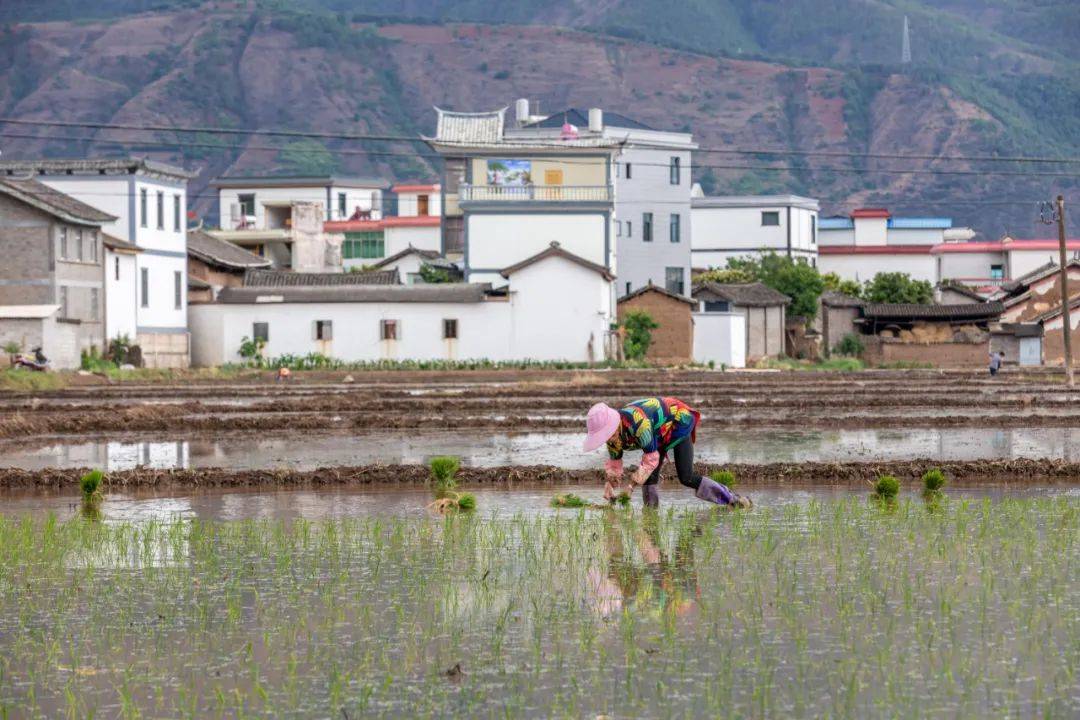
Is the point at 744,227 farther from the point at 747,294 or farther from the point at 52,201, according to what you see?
the point at 52,201

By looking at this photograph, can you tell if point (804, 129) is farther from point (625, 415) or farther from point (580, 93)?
point (625, 415)

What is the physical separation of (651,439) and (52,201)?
38567mm

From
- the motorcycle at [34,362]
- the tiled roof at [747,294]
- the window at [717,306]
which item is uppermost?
the tiled roof at [747,294]

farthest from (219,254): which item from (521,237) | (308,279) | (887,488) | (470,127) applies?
(887,488)

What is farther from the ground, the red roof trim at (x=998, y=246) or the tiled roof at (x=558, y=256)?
the red roof trim at (x=998, y=246)

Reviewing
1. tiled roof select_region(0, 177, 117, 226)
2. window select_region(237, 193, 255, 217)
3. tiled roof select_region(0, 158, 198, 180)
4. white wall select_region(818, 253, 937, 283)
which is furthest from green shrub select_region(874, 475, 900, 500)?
window select_region(237, 193, 255, 217)

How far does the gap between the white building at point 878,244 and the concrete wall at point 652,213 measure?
1932 centimetres

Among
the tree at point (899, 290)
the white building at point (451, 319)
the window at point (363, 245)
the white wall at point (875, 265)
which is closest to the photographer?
the white building at point (451, 319)

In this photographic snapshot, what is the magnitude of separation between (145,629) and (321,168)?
155985mm

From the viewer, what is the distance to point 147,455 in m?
23.1

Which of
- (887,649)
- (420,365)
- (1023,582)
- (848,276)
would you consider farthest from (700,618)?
(848,276)

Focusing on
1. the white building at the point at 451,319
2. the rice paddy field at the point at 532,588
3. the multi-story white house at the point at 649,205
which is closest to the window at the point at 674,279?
the multi-story white house at the point at 649,205

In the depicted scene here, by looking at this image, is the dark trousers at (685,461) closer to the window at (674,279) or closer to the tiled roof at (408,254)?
the window at (674,279)

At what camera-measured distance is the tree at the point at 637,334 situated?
2199 inches
